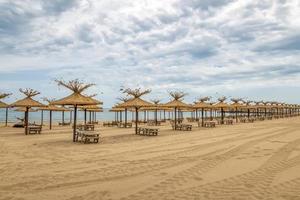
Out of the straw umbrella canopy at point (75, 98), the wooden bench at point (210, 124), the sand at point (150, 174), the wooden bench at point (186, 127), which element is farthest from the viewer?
the wooden bench at point (210, 124)

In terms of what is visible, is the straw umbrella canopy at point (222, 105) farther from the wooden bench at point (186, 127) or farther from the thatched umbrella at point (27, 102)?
the thatched umbrella at point (27, 102)

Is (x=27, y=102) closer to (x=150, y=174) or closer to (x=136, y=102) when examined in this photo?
(x=136, y=102)

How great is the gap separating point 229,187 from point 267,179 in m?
1.08

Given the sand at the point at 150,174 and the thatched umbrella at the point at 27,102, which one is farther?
the thatched umbrella at the point at 27,102

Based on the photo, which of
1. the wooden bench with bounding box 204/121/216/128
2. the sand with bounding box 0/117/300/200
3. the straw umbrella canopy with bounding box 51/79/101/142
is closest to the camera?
the sand with bounding box 0/117/300/200

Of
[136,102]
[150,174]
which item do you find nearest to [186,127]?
[136,102]

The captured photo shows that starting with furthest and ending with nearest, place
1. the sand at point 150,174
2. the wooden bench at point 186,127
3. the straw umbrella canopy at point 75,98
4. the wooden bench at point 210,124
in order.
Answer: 1. the wooden bench at point 210,124
2. the wooden bench at point 186,127
3. the straw umbrella canopy at point 75,98
4. the sand at point 150,174

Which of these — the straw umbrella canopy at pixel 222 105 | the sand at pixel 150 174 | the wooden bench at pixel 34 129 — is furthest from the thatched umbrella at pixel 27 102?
the straw umbrella canopy at pixel 222 105

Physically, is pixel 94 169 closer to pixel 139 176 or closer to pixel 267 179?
pixel 139 176

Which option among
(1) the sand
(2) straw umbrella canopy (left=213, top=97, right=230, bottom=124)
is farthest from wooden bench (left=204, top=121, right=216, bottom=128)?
(1) the sand

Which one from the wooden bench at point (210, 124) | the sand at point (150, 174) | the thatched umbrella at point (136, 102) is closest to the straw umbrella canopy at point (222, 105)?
the wooden bench at point (210, 124)

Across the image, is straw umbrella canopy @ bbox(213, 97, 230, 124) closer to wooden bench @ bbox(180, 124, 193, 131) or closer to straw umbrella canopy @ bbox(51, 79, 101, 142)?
wooden bench @ bbox(180, 124, 193, 131)

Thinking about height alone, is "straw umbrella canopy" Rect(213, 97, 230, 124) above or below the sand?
above

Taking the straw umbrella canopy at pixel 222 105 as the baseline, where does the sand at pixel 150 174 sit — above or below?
below
